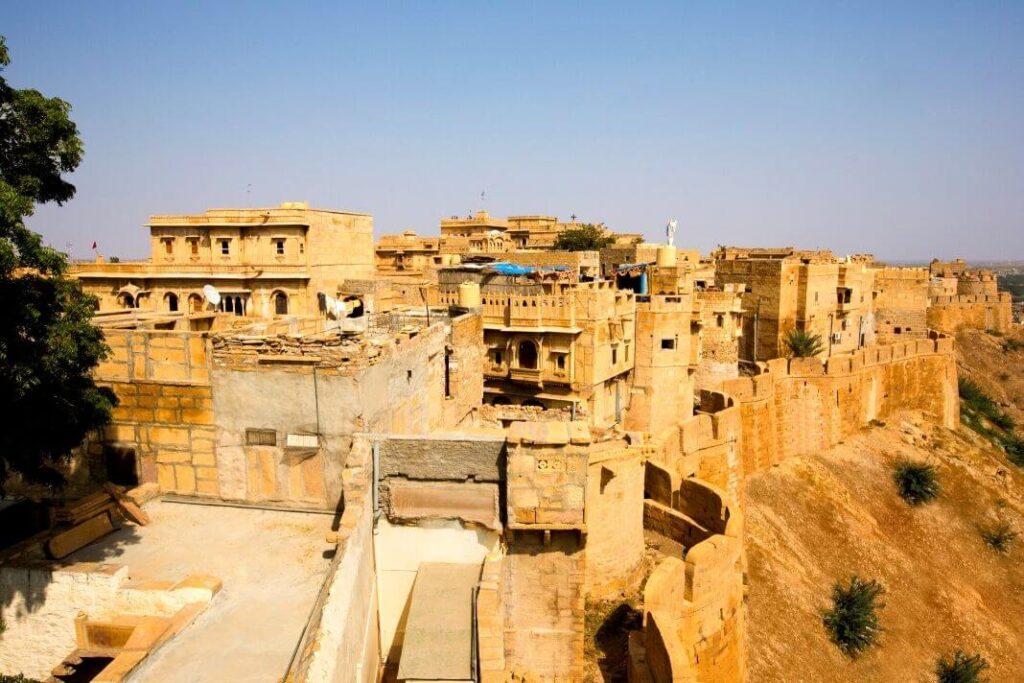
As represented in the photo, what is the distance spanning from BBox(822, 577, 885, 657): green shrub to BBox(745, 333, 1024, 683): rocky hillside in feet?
0.95

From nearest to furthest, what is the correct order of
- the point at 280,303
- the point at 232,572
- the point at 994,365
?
the point at 232,572, the point at 280,303, the point at 994,365

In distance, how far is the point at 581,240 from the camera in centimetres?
4425

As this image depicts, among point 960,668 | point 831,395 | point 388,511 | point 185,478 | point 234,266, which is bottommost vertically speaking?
point 960,668

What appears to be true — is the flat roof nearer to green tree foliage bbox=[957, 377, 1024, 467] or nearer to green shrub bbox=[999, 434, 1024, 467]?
green shrub bbox=[999, 434, 1024, 467]

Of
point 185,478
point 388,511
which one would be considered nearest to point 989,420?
point 388,511

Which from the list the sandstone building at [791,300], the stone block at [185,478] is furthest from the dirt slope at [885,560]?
the stone block at [185,478]

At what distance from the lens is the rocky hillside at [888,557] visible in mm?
17672

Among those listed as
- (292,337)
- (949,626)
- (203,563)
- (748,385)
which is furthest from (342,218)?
(949,626)

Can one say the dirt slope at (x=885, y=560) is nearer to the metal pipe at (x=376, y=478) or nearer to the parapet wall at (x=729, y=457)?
the parapet wall at (x=729, y=457)

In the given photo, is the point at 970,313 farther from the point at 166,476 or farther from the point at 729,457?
the point at 166,476

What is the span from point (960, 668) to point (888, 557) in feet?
14.5

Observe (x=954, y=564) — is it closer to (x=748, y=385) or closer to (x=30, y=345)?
(x=748, y=385)

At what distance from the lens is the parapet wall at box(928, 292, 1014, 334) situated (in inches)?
1863

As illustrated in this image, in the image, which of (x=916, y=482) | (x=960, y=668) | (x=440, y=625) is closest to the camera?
(x=440, y=625)
